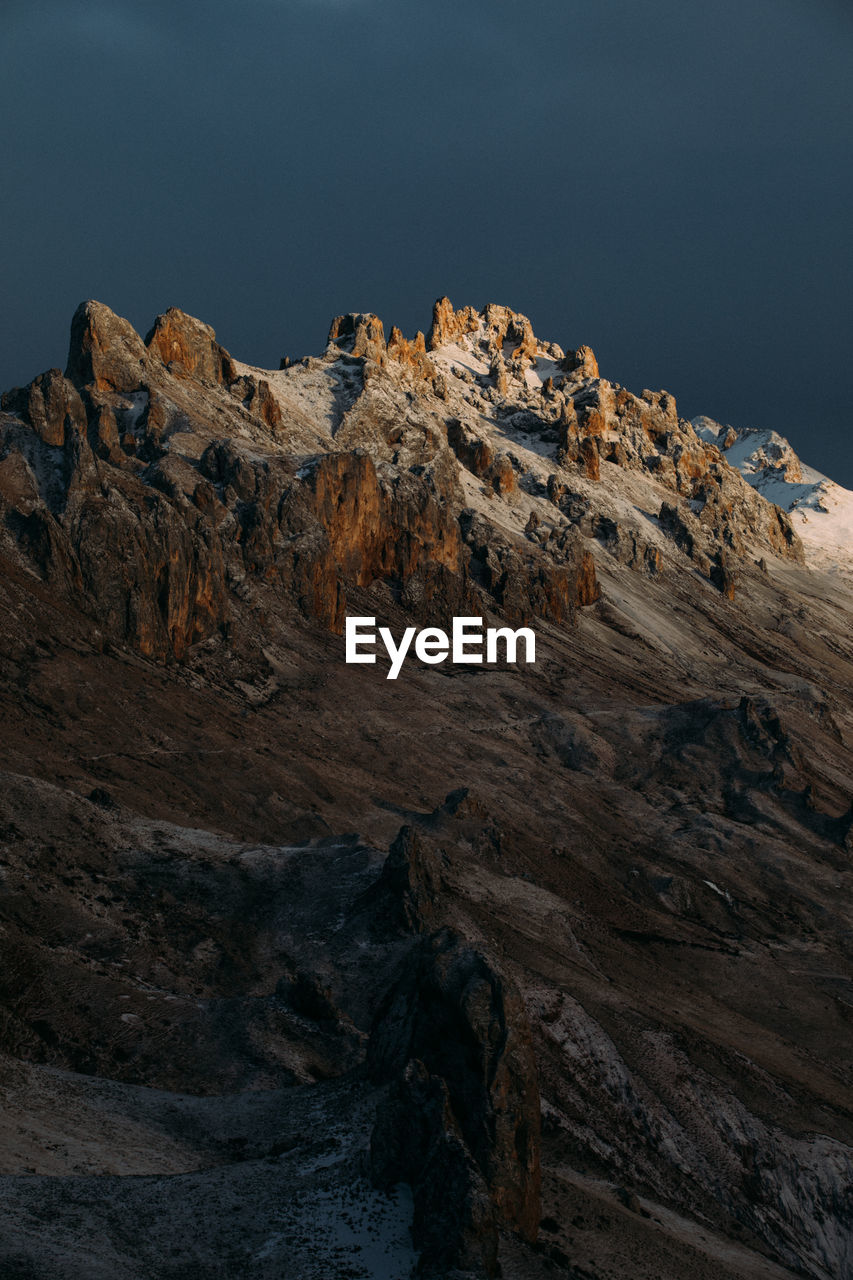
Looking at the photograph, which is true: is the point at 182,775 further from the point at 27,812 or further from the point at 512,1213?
the point at 512,1213

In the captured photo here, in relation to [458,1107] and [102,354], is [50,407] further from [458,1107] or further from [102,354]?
[458,1107]

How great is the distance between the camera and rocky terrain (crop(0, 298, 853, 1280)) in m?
31.6

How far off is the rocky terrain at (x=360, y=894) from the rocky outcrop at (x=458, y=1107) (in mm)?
111

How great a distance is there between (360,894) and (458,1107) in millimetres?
26962

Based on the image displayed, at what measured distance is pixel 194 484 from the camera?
12812 centimetres

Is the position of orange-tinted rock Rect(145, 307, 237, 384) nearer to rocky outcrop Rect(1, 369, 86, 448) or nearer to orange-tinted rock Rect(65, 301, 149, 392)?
orange-tinted rock Rect(65, 301, 149, 392)

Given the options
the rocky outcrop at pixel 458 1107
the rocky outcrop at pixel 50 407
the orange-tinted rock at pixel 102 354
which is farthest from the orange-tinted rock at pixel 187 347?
the rocky outcrop at pixel 458 1107

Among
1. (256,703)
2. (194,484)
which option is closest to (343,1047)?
(256,703)

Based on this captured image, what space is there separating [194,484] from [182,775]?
2239 inches

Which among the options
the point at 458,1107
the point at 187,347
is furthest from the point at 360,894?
the point at 187,347

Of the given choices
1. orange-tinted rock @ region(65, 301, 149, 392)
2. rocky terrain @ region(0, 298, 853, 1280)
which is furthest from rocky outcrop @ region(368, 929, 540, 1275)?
orange-tinted rock @ region(65, 301, 149, 392)

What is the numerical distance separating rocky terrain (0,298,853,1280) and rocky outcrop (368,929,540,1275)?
0.11m

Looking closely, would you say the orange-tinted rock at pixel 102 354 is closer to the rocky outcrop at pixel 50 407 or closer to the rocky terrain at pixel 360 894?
the rocky terrain at pixel 360 894

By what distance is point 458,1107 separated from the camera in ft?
110
